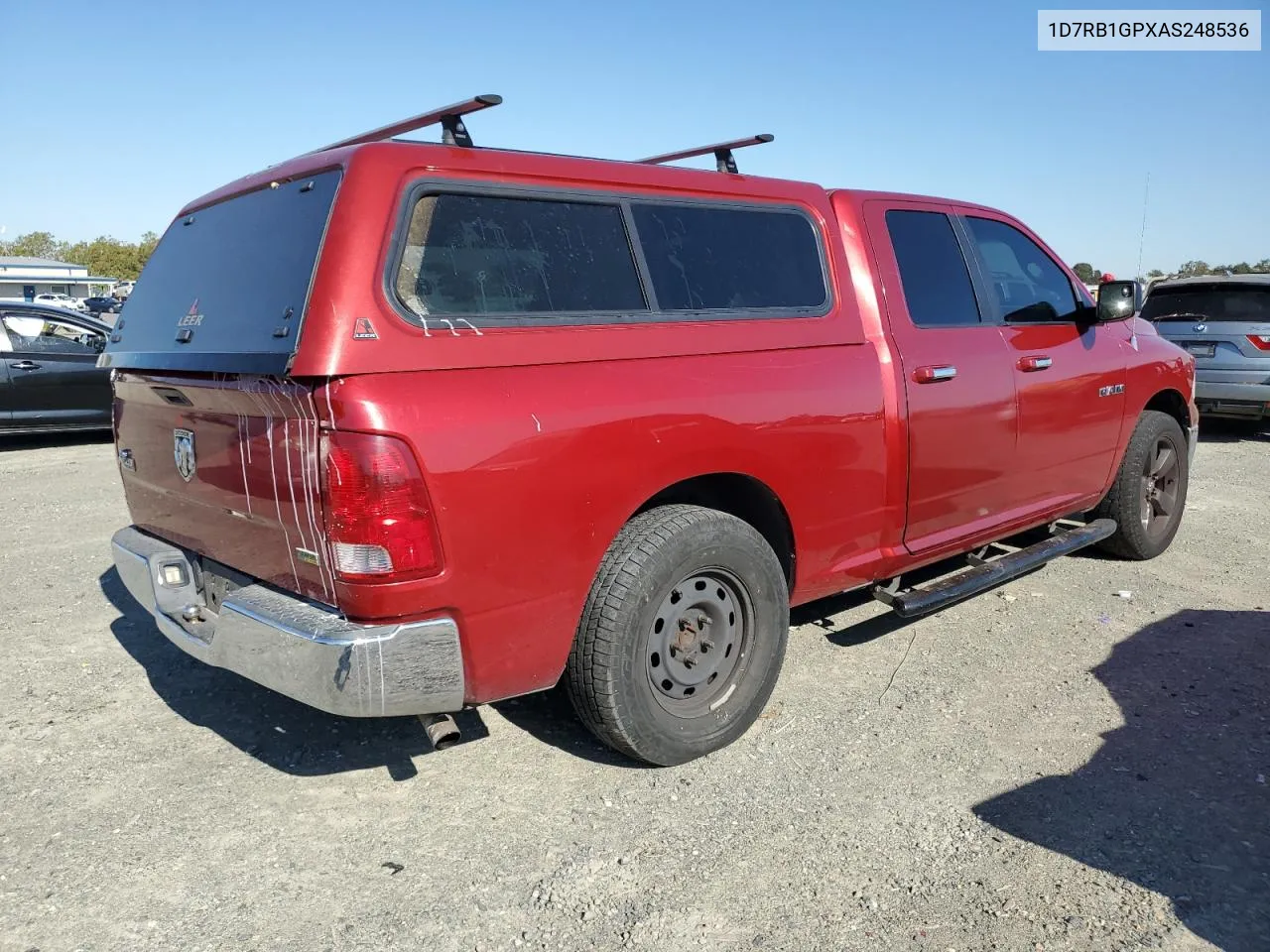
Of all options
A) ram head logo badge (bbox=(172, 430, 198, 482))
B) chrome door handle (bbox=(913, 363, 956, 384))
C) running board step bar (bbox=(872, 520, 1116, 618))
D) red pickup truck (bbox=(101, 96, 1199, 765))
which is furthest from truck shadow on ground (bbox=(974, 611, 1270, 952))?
ram head logo badge (bbox=(172, 430, 198, 482))

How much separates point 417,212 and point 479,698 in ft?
4.61

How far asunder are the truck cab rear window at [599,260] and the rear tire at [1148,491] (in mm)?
2698

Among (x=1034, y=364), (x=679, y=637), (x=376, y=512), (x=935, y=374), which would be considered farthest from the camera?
(x=1034, y=364)

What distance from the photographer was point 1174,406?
5703 millimetres

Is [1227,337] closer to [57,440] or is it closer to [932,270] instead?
[932,270]

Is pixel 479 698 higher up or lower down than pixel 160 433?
lower down

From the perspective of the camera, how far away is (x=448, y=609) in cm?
262

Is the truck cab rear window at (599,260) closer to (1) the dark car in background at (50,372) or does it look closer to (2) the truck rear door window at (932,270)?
(2) the truck rear door window at (932,270)

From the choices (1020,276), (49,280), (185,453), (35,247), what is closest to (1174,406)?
(1020,276)

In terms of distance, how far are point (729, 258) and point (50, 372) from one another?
28.9 ft

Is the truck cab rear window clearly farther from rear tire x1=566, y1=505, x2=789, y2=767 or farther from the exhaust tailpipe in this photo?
the exhaust tailpipe

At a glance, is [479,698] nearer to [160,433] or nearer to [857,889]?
[857,889]

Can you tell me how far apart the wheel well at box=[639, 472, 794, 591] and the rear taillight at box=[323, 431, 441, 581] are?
90 centimetres

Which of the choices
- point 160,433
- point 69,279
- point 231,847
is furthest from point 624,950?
point 69,279
